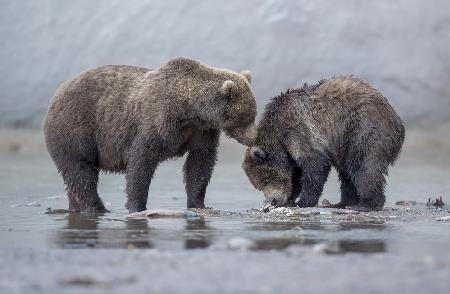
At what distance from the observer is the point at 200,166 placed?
11.2m

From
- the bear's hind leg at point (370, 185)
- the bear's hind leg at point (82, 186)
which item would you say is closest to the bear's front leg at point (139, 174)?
A: the bear's hind leg at point (82, 186)

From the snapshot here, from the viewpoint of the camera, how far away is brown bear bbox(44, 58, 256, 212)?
34.9ft

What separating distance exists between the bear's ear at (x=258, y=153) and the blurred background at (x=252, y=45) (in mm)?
9607

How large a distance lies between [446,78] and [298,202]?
10836mm

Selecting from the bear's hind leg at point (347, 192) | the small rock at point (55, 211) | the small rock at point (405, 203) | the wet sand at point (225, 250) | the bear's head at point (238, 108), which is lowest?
the wet sand at point (225, 250)

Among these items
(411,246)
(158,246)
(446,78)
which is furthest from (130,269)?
(446,78)

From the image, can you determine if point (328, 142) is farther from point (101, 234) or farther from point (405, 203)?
point (101, 234)

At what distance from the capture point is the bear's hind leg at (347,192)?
1152 centimetres

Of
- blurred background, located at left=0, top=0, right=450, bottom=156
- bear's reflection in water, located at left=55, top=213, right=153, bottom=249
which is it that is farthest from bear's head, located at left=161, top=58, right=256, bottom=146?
blurred background, located at left=0, top=0, right=450, bottom=156

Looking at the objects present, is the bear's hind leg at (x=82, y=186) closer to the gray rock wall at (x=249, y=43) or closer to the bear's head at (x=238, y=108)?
the bear's head at (x=238, y=108)

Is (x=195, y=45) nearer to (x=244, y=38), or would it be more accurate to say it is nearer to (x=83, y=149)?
(x=244, y=38)

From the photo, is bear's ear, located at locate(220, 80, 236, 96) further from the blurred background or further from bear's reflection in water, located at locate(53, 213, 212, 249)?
the blurred background

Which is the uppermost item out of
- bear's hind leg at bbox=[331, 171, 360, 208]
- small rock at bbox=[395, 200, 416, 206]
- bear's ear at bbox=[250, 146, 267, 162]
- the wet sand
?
bear's ear at bbox=[250, 146, 267, 162]

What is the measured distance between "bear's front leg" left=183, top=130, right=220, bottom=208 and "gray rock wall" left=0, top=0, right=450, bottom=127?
996cm
